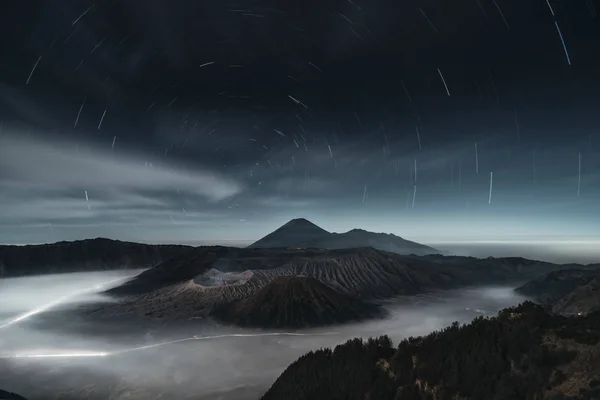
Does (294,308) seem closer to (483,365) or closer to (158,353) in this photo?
(158,353)

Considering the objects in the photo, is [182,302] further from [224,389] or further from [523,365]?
[523,365]

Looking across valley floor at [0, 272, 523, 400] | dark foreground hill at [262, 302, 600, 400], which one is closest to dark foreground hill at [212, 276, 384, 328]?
valley floor at [0, 272, 523, 400]

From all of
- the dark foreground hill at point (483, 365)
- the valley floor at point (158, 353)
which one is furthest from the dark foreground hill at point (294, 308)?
the dark foreground hill at point (483, 365)

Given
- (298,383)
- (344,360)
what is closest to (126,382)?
(298,383)

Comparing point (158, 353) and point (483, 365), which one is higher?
point (483, 365)

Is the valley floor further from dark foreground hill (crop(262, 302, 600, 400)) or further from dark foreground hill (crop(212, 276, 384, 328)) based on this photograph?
dark foreground hill (crop(262, 302, 600, 400))

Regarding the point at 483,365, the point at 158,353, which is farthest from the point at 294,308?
the point at 483,365

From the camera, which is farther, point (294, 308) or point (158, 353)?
point (294, 308)
